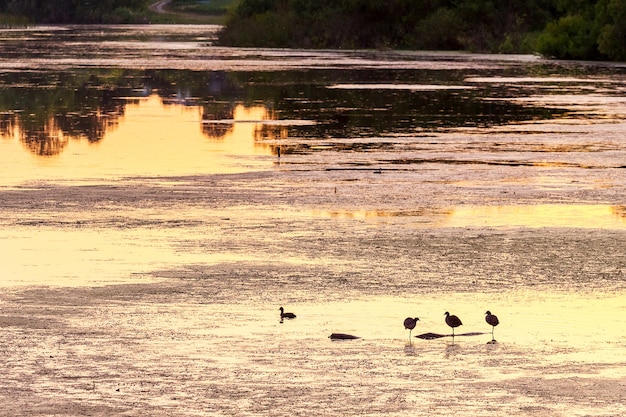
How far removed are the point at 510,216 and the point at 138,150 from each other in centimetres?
768

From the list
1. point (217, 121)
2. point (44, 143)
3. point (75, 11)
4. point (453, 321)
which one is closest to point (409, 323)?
point (453, 321)

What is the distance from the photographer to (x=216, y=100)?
103 ft

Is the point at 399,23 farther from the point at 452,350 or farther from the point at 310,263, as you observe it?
the point at 452,350

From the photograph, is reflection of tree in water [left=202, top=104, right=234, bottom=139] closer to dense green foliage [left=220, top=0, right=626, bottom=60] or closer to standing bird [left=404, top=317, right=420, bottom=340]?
standing bird [left=404, top=317, right=420, bottom=340]

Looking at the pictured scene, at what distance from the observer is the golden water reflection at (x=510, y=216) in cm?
1401

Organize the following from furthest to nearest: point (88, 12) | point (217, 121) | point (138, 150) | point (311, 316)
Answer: point (88, 12)
point (217, 121)
point (138, 150)
point (311, 316)

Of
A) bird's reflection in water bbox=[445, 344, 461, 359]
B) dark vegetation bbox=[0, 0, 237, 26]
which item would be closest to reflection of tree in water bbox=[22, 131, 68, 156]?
bird's reflection in water bbox=[445, 344, 461, 359]

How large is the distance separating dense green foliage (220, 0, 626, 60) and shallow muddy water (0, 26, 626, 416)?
35369mm

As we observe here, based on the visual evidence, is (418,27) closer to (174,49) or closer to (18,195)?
(174,49)

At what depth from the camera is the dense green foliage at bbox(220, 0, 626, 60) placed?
63944 mm

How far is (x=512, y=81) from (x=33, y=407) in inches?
1276

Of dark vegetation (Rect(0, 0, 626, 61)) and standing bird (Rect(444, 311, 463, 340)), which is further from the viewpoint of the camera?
dark vegetation (Rect(0, 0, 626, 61))

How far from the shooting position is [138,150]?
2088 centimetres

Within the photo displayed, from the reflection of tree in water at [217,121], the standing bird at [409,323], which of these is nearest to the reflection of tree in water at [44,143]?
the reflection of tree in water at [217,121]
